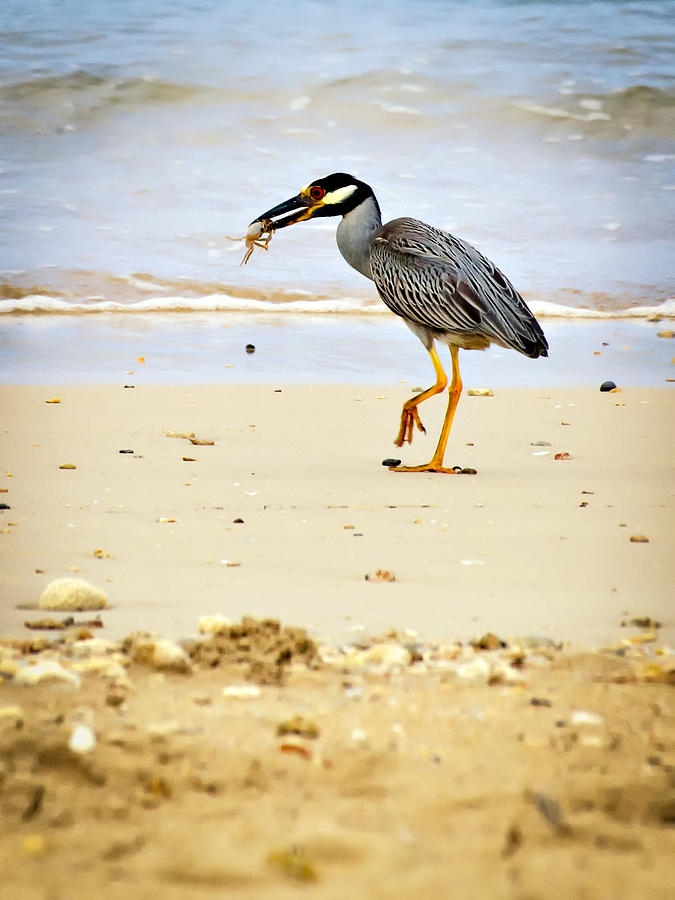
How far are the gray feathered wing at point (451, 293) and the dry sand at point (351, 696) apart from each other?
0.76m

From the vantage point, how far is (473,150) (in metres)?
17.4

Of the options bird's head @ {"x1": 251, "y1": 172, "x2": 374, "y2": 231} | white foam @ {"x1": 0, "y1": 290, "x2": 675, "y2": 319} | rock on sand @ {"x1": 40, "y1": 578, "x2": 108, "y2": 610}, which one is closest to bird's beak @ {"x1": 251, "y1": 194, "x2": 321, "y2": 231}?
bird's head @ {"x1": 251, "y1": 172, "x2": 374, "y2": 231}

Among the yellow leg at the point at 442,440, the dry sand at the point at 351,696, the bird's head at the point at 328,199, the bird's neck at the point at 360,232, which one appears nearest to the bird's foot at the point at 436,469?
the yellow leg at the point at 442,440

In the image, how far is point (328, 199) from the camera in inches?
285

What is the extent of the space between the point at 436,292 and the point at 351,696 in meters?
4.12

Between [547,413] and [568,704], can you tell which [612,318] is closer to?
[547,413]

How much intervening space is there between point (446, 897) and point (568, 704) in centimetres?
83

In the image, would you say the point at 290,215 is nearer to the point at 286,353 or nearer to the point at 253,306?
the point at 286,353

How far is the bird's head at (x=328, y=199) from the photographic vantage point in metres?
7.18

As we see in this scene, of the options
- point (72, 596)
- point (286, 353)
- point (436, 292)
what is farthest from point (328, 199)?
point (72, 596)

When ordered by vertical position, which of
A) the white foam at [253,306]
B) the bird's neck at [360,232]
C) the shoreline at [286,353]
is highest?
the bird's neck at [360,232]

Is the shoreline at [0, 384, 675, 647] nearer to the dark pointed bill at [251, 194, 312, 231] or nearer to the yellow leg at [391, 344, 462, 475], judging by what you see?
the yellow leg at [391, 344, 462, 475]

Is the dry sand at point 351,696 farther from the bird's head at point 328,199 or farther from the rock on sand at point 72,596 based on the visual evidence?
the bird's head at point 328,199

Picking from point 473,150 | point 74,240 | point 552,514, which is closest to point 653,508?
point 552,514
